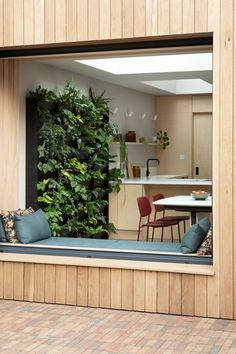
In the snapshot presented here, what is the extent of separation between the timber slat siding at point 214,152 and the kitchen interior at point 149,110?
1.32ft

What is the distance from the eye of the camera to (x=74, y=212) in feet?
27.4

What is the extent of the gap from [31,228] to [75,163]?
2.38 m

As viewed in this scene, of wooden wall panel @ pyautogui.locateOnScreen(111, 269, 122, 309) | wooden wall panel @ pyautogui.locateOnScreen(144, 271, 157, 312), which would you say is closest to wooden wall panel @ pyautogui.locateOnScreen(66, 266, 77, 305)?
wooden wall panel @ pyautogui.locateOnScreen(111, 269, 122, 309)

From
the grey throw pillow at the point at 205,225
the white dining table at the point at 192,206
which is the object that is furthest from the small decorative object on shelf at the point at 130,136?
the grey throw pillow at the point at 205,225

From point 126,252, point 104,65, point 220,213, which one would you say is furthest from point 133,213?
point 220,213

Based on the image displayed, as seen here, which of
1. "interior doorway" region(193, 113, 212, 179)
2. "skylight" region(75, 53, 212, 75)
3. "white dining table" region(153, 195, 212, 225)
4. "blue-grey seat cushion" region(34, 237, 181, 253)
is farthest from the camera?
"interior doorway" region(193, 113, 212, 179)

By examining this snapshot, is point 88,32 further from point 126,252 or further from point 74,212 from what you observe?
point 74,212

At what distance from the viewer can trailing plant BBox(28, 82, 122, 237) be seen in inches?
307

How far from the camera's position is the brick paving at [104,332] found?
4.41 m

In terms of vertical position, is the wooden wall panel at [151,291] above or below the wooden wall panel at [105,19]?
below

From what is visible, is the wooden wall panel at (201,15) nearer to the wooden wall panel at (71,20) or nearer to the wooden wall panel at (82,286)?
the wooden wall panel at (71,20)

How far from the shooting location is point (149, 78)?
378 inches

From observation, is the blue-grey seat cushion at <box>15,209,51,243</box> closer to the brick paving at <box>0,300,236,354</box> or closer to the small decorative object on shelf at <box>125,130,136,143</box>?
the brick paving at <box>0,300,236,354</box>

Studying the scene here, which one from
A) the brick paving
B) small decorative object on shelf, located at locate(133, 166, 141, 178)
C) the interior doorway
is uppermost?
the interior doorway
